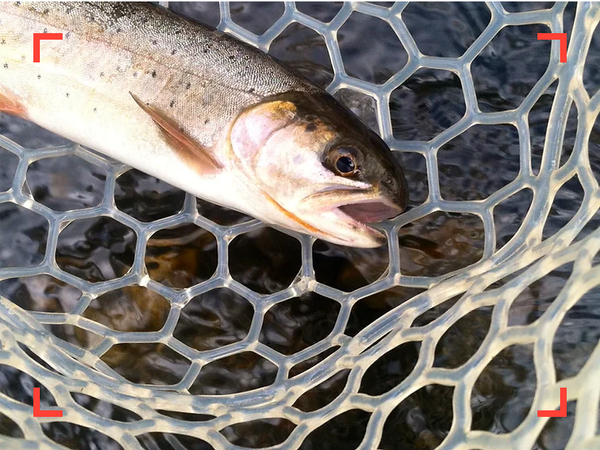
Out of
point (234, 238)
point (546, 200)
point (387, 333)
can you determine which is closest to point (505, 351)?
point (387, 333)

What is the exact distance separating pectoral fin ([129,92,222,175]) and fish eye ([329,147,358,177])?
13.4 inches

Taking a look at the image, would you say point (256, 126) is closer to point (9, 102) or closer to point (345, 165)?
point (345, 165)

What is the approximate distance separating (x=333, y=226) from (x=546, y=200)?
63cm

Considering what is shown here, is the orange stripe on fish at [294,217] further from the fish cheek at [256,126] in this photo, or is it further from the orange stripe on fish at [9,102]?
the orange stripe on fish at [9,102]

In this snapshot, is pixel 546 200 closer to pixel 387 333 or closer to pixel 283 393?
pixel 387 333

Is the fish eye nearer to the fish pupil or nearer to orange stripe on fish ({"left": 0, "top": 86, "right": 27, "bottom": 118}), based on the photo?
the fish pupil

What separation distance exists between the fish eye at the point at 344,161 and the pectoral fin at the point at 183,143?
0.34 meters

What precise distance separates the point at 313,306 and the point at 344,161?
660 mm

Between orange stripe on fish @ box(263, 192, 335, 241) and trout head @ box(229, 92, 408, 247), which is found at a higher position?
trout head @ box(229, 92, 408, 247)

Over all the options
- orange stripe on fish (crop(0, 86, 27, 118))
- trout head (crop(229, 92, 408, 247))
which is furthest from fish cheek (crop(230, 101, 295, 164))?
orange stripe on fish (crop(0, 86, 27, 118))

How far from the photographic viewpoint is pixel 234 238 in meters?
2.02

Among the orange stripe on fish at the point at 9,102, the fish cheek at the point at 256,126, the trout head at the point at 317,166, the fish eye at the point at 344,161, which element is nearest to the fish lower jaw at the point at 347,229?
the trout head at the point at 317,166

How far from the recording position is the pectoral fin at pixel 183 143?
63.3 inches

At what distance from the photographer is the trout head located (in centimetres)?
156
